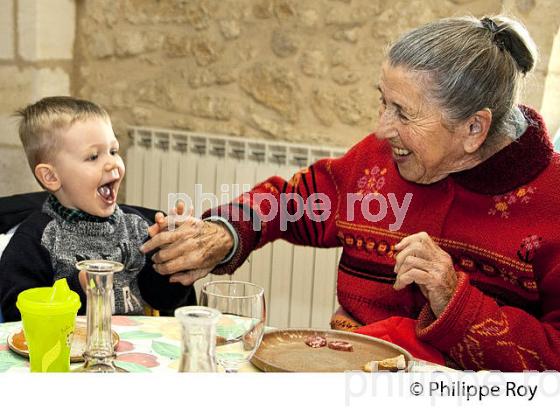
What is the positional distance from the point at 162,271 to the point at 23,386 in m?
1.23

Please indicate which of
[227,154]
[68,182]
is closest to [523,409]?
[68,182]

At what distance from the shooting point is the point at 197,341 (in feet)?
2.53

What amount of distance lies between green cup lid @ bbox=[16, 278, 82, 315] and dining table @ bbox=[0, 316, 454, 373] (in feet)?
0.45

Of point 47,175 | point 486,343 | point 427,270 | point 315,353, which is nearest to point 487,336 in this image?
point 486,343

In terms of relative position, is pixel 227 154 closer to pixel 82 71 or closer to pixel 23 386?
pixel 82 71

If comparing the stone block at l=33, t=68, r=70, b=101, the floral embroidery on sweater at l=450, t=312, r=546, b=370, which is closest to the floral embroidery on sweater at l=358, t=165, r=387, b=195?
the floral embroidery on sweater at l=450, t=312, r=546, b=370

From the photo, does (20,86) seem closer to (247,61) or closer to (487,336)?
(247,61)

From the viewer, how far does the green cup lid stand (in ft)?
3.39

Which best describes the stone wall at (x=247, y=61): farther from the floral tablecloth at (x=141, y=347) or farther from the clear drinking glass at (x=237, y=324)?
the clear drinking glass at (x=237, y=324)

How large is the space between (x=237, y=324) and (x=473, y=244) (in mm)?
834

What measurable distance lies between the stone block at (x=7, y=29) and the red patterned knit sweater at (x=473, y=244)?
1.79 meters

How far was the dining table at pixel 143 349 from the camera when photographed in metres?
1.18

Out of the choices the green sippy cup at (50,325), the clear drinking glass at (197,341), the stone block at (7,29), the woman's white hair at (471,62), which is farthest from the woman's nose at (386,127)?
the stone block at (7,29)

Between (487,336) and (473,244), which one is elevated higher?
(473,244)
